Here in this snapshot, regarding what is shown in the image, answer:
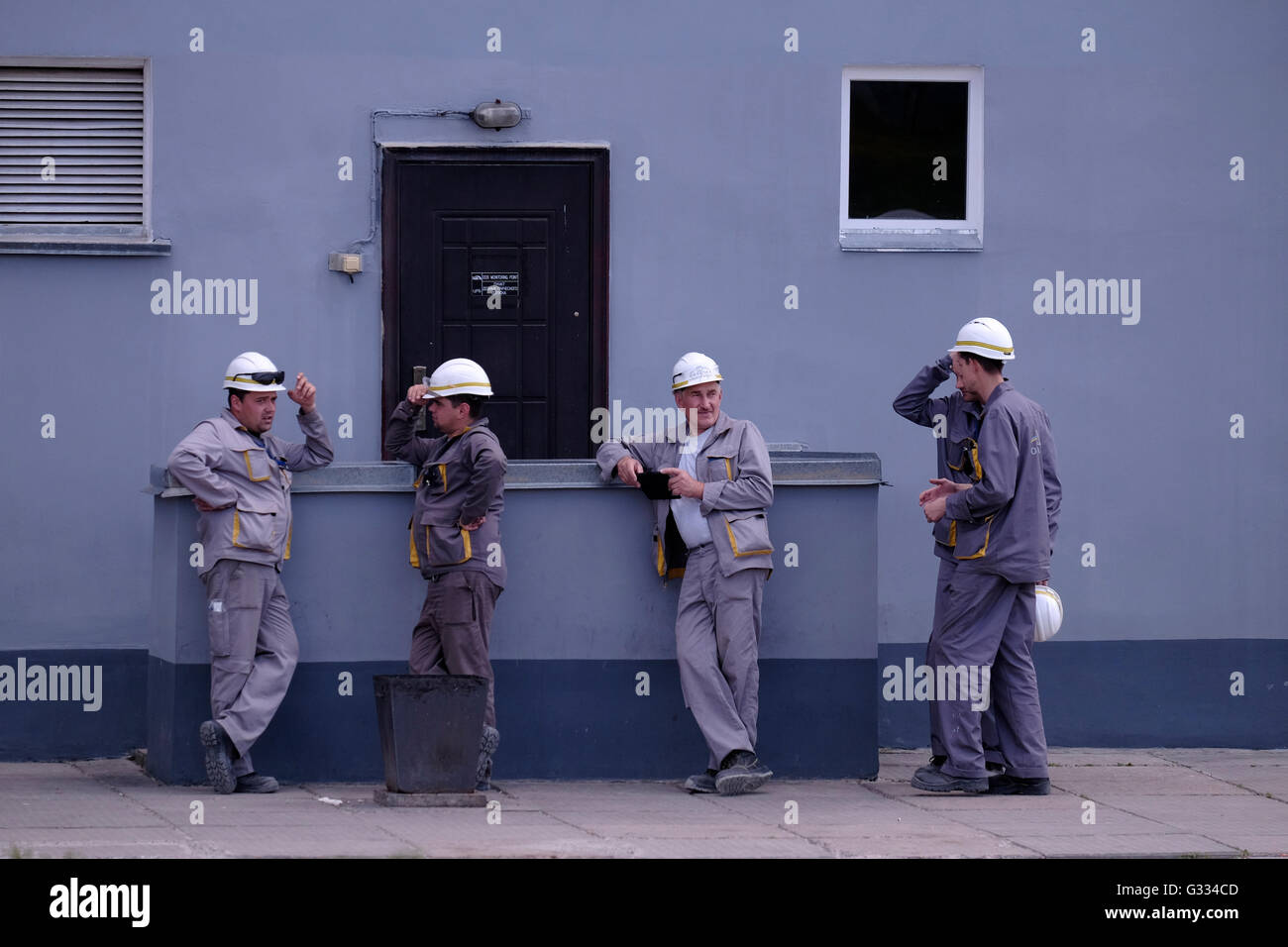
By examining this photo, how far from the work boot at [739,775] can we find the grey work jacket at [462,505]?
1.47 meters

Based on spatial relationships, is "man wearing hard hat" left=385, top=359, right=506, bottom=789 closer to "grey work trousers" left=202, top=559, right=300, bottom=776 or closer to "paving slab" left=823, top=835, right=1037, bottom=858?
"grey work trousers" left=202, top=559, right=300, bottom=776

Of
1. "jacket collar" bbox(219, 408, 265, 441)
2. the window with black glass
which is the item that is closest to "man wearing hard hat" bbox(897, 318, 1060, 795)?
the window with black glass

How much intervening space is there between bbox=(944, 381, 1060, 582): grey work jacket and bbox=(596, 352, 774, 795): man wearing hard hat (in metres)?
1.02

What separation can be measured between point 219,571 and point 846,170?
4.57 m

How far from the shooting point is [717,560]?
9.76 metres

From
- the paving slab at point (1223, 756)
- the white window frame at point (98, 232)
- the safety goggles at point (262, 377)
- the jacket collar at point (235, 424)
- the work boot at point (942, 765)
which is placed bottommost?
the paving slab at point (1223, 756)

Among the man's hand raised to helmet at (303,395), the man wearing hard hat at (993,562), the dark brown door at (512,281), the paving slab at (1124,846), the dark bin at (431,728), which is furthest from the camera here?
the dark brown door at (512,281)

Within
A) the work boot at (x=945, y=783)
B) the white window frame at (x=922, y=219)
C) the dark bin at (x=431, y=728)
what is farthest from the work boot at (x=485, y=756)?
the white window frame at (x=922, y=219)

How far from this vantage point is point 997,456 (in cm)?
948

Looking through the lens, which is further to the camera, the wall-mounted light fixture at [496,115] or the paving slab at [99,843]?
the wall-mounted light fixture at [496,115]

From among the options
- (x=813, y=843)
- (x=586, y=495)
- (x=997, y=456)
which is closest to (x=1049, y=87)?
(x=997, y=456)

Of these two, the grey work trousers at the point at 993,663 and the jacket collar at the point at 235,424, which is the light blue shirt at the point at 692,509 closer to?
the grey work trousers at the point at 993,663

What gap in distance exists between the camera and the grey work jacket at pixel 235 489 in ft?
31.1

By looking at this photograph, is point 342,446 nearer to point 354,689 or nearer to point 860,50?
point 354,689
